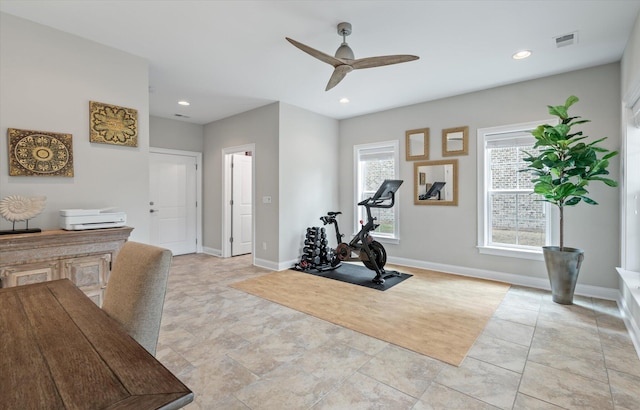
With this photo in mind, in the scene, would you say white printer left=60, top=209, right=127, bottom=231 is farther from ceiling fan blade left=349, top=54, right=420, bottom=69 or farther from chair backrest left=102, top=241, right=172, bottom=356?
ceiling fan blade left=349, top=54, right=420, bottom=69

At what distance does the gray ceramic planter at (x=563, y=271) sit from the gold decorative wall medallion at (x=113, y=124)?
4.71 meters

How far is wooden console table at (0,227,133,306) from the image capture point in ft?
7.30

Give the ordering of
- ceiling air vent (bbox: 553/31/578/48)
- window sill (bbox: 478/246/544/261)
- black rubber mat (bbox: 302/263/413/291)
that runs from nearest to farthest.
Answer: ceiling air vent (bbox: 553/31/578/48) → window sill (bbox: 478/246/544/261) → black rubber mat (bbox: 302/263/413/291)

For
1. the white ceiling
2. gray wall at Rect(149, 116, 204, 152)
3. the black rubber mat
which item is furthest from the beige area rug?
gray wall at Rect(149, 116, 204, 152)

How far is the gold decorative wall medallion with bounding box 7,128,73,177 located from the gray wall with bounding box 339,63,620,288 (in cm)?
425

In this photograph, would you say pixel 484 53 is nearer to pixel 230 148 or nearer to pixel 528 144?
pixel 528 144

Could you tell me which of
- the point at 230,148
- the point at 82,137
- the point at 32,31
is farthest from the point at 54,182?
the point at 230,148

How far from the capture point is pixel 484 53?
3238mm

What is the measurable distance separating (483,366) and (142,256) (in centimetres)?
231

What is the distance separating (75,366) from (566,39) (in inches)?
168

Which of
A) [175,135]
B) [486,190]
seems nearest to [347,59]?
[486,190]

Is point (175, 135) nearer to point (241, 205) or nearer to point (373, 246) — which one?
point (241, 205)

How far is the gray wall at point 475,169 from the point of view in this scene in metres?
3.50

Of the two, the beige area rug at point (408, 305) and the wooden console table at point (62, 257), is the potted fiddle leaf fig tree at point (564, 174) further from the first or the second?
the wooden console table at point (62, 257)
